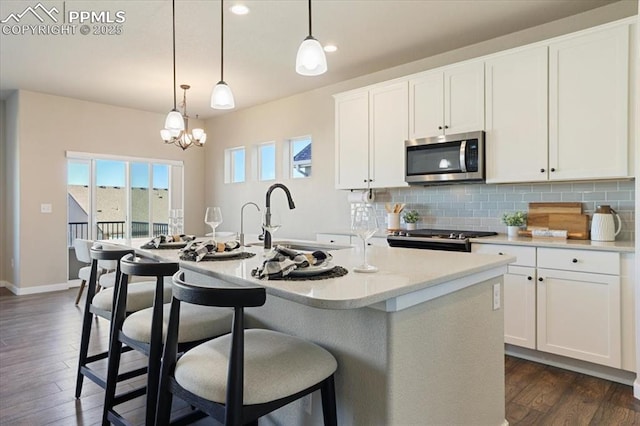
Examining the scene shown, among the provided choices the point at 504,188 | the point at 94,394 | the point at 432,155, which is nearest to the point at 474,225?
the point at 504,188

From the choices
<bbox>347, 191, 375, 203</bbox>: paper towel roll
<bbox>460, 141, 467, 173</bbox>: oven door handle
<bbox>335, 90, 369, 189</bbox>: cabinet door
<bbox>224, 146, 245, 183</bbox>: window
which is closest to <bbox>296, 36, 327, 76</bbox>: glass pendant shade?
<bbox>460, 141, 467, 173</bbox>: oven door handle

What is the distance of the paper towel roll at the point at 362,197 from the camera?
463 cm

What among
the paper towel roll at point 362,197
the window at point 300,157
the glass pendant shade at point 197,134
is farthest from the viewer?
the window at point 300,157

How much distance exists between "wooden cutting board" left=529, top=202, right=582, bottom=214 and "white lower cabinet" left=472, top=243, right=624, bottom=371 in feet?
2.05

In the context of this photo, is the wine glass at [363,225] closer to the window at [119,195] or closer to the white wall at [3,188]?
the window at [119,195]

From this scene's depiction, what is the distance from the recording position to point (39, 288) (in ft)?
18.4

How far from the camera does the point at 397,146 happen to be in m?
4.06

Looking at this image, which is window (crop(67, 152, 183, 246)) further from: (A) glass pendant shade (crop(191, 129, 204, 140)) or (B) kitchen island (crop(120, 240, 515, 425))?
(B) kitchen island (crop(120, 240, 515, 425))

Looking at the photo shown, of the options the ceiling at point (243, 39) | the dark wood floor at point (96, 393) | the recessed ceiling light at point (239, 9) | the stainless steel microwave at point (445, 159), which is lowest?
the dark wood floor at point (96, 393)

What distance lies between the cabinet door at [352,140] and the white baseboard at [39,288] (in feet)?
14.2

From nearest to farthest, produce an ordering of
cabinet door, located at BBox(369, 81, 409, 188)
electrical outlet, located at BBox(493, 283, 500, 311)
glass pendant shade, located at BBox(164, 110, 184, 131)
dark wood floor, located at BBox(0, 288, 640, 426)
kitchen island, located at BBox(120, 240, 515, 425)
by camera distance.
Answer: kitchen island, located at BBox(120, 240, 515, 425), electrical outlet, located at BBox(493, 283, 500, 311), dark wood floor, located at BBox(0, 288, 640, 426), glass pendant shade, located at BBox(164, 110, 184, 131), cabinet door, located at BBox(369, 81, 409, 188)

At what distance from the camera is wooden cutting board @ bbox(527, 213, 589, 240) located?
3.17m

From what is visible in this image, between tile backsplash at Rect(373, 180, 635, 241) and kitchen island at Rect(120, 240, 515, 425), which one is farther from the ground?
tile backsplash at Rect(373, 180, 635, 241)

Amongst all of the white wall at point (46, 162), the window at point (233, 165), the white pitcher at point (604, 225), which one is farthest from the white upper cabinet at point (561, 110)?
the white wall at point (46, 162)
